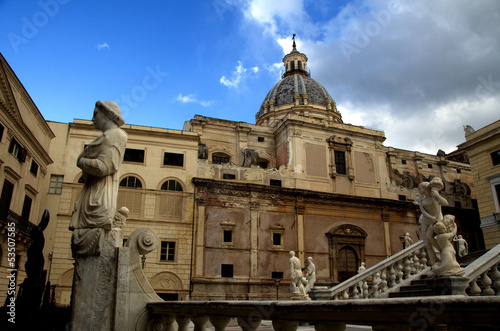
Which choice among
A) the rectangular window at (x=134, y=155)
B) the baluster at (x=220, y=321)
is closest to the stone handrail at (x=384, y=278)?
the baluster at (x=220, y=321)

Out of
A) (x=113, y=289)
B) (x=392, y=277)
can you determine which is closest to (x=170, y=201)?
(x=392, y=277)

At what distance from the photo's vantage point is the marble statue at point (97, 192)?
5031 millimetres

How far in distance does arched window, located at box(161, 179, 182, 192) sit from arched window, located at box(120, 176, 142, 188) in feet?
5.10

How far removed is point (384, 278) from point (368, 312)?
10512 millimetres

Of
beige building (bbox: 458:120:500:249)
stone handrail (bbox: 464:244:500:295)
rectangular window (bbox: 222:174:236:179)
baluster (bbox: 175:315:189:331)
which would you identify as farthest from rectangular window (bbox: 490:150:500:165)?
baluster (bbox: 175:315:189:331)

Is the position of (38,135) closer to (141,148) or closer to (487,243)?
(141,148)

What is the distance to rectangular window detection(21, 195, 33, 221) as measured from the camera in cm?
2217

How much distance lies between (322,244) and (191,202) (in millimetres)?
9742

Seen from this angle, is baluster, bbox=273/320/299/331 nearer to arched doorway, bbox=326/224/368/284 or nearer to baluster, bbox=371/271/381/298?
baluster, bbox=371/271/381/298

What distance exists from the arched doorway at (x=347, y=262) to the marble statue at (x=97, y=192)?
25570 mm

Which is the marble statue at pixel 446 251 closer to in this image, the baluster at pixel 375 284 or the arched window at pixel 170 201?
the baluster at pixel 375 284

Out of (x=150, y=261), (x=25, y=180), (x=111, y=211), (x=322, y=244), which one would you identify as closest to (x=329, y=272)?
(x=322, y=244)

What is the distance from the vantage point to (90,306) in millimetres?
4895

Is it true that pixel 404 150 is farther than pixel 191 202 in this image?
Yes
